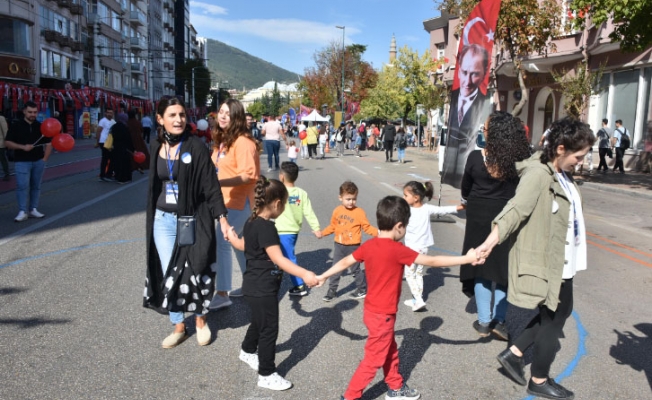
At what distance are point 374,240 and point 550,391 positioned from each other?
141 cm

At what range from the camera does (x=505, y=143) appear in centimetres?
389

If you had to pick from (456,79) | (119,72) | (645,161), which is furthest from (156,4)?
(456,79)

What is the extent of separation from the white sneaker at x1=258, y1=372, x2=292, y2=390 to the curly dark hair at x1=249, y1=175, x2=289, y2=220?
98cm

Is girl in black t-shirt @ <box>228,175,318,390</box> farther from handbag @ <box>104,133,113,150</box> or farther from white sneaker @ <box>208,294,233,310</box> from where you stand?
handbag @ <box>104,133,113,150</box>

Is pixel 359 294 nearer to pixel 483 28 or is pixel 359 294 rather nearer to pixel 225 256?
pixel 225 256

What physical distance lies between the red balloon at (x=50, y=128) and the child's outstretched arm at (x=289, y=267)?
271 inches

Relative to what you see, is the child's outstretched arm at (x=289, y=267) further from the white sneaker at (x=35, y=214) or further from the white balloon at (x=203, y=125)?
the white balloon at (x=203, y=125)

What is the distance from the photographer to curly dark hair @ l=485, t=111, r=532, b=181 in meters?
3.88

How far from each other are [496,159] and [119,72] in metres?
64.8

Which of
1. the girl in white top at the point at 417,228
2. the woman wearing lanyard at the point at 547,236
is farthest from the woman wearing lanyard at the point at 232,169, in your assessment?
the woman wearing lanyard at the point at 547,236

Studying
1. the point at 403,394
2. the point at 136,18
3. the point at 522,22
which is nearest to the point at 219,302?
the point at 403,394

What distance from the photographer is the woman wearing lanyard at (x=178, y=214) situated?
151 inches

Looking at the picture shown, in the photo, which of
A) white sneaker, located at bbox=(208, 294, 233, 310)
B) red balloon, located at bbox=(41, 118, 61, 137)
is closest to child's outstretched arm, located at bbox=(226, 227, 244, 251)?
white sneaker, located at bbox=(208, 294, 233, 310)

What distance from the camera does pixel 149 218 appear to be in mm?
3953
